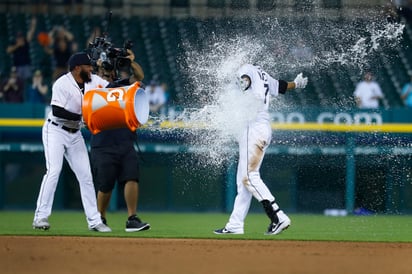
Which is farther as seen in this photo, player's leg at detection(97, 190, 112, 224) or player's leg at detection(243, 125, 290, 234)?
player's leg at detection(97, 190, 112, 224)

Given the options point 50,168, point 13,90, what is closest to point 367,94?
point 13,90

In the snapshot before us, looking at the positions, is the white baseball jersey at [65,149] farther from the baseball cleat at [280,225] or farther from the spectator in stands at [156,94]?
the spectator in stands at [156,94]

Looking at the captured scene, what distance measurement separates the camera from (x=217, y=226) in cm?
1216

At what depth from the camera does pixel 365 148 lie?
14.5m

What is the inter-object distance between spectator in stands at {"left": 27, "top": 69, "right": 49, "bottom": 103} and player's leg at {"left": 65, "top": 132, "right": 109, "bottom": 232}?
542 centimetres

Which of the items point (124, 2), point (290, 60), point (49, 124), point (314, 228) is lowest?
point (314, 228)

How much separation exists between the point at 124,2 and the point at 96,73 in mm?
7239

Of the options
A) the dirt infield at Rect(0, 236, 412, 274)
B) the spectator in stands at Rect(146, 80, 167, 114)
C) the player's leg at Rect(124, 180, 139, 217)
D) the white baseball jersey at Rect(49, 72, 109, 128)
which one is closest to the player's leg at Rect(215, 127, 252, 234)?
the dirt infield at Rect(0, 236, 412, 274)

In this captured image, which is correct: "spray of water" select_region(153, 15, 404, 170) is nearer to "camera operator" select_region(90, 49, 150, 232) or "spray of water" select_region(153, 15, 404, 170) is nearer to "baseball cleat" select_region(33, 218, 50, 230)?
"camera operator" select_region(90, 49, 150, 232)

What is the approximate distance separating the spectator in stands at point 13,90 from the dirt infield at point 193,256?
6.15 metres

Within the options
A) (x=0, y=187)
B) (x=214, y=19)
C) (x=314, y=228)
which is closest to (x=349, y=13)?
(x=214, y=19)

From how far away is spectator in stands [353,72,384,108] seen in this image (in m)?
15.1

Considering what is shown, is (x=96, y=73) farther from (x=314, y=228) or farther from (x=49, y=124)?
(x=314, y=228)

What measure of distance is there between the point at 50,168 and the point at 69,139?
1.20ft
